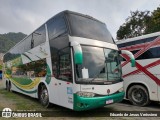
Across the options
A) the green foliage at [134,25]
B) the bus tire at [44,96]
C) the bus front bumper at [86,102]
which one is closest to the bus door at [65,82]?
the bus front bumper at [86,102]

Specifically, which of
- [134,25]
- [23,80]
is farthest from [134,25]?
[23,80]

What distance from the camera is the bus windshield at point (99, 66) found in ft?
22.5

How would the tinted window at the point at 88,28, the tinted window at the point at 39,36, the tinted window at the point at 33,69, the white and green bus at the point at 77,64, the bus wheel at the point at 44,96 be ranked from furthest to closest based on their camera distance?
the tinted window at the point at 39,36, the tinted window at the point at 33,69, the bus wheel at the point at 44,96, the tinted window at the point at 88,28, the white and green bus at the point at 77,64

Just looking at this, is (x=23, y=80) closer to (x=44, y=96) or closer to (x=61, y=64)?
(x=44, y=96)

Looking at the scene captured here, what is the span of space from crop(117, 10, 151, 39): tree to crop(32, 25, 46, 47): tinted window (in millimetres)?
28350

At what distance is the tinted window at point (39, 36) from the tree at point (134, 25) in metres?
28.4

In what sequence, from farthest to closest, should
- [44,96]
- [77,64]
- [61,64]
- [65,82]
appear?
[44,96] → [61,64] → [65,82] → [77,64]

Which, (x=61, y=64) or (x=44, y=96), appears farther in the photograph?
(x=44, y=96)

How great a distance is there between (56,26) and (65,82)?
2472 millimetres

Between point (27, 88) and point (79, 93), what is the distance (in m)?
5.94

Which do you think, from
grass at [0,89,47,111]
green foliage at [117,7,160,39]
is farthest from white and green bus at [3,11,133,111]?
green foliage at [117,7,160,39]

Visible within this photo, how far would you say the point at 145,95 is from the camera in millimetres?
9336

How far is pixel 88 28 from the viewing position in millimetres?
8023

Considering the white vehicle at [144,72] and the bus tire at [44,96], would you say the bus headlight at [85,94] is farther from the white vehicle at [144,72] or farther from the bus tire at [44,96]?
the white vehicle at [144,72]
